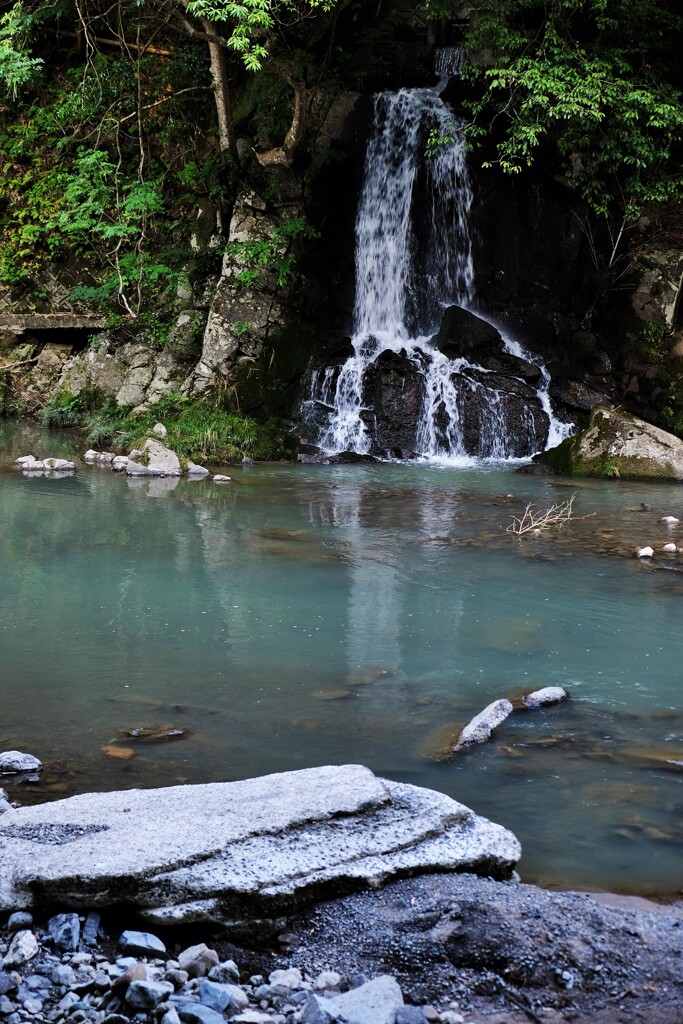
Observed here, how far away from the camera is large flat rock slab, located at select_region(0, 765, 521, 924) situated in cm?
257

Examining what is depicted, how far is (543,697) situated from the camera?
453cm

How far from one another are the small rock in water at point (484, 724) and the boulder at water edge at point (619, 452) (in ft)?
28.2

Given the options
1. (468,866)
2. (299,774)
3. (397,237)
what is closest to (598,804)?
(468,866)

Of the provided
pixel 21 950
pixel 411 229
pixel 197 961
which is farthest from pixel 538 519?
pixel 411 229

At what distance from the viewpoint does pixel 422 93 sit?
622 inches

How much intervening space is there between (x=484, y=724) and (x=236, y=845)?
166 centimetres

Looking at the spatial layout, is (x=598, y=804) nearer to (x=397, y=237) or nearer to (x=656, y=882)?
(x=656, y=882)

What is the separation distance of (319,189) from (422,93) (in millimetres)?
2502

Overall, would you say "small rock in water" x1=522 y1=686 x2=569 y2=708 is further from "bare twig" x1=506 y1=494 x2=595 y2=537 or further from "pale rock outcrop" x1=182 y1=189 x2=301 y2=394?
"pale rock outcrop" x1=182 y1=189 x2=301 y2=394

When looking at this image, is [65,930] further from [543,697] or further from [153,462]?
[153,462]

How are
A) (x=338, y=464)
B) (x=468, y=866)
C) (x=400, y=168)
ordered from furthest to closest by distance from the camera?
1. (x=400, y=168)
2. (x=338, y=464)
3. (x=468, y=866)

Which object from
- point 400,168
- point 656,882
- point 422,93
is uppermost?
point 422,93

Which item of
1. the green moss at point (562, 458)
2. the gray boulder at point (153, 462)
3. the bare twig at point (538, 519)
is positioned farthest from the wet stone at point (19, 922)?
the green moss at point (562, 458)

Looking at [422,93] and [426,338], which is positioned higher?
[422,93]
